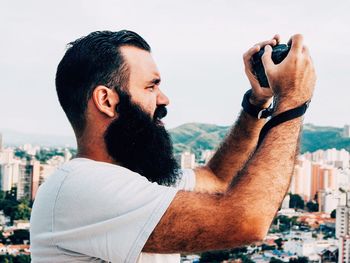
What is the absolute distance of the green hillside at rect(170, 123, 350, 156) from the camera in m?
28.8

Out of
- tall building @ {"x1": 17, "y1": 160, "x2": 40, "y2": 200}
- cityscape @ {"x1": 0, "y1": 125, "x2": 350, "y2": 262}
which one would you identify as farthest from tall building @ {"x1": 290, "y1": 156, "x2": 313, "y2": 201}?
tall building @ {"x1": 17, "y1": 160, "x2": 40, "y2": 200}

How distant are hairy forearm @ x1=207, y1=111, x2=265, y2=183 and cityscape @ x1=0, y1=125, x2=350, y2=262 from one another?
7.53m

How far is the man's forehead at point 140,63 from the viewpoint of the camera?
1.96 feet

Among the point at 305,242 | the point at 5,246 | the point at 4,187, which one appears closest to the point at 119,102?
the point at 5,246

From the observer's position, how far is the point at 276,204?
0.51 meters

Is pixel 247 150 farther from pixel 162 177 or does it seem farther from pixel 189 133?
pixel 189 133

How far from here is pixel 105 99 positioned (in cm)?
59

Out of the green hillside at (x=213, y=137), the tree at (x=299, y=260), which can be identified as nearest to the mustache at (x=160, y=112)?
the tree at (x=299, y=260)

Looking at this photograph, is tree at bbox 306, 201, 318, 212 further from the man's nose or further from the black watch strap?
the man's nose

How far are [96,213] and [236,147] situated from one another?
31 cm

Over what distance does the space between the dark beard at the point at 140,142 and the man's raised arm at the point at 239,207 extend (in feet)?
0.33

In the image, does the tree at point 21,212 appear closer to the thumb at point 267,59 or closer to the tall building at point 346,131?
the thumb at point 267,59

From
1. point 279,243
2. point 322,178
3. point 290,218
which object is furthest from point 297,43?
point 322,178

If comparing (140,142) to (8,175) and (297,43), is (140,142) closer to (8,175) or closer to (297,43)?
(297,43)
